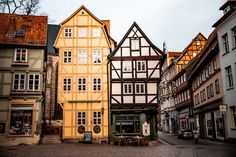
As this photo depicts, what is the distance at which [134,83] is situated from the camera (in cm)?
2823

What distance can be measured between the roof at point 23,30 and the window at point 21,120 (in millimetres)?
6874

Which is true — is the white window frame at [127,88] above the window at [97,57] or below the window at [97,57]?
below

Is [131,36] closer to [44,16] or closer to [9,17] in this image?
[44,16]

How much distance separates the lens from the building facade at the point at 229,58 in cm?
2186

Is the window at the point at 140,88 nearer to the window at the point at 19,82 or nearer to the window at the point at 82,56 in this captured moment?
the window at the point at 82,56

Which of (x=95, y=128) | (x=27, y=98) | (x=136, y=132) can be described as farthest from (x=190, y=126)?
(x=27, y=98)

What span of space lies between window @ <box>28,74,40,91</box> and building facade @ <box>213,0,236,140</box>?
18.6 meters

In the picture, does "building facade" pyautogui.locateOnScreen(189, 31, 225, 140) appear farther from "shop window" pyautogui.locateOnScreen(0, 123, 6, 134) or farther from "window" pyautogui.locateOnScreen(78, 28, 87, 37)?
"shop window" pyautogui.locateOnScreen(0, 123, 6, 134)

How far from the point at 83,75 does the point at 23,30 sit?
842 centimetres

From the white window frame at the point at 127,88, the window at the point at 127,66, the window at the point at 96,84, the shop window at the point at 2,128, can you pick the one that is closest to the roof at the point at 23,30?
the window at the point at 96,84

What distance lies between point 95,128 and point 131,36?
11192 mm

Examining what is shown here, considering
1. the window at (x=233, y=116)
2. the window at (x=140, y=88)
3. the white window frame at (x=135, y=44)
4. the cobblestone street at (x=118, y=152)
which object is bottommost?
the cobblestone street at (x=118, y=152)

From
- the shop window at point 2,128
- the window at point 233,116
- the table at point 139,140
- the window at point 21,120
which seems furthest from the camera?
the window at point 21,120

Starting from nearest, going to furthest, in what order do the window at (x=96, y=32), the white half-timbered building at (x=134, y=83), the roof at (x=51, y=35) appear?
the white half-timbered building at (x=134, y=83), the window at (x=96, y=32), the roof at (x=51, y=35)
